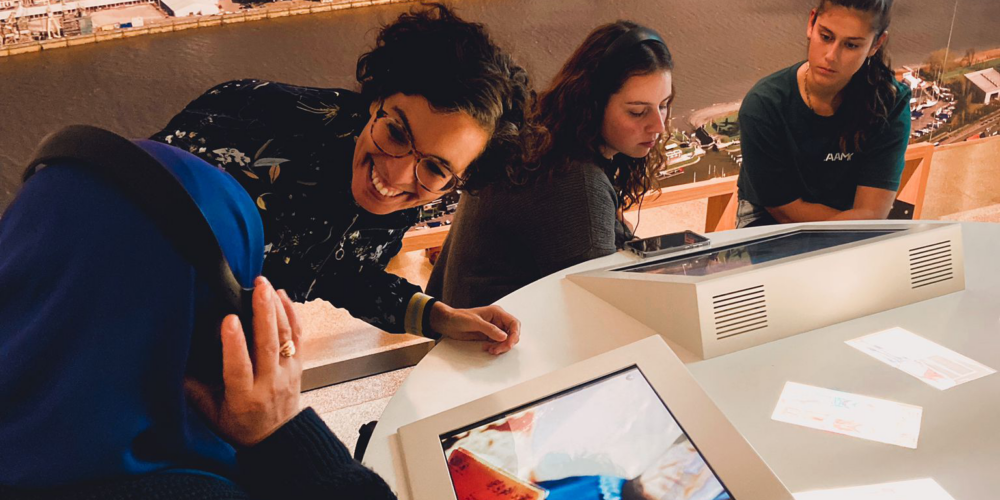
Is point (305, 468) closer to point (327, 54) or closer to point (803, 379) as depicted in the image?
point (803, 379)

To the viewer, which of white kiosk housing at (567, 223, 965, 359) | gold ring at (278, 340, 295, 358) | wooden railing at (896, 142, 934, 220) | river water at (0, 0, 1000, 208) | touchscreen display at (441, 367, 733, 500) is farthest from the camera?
wooden railing at (896, 142, 934, 220)

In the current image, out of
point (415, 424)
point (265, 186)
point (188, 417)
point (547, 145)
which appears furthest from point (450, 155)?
point (188, 417)

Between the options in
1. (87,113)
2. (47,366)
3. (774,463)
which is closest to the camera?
(47,366)

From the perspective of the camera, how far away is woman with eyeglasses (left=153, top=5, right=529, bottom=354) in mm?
1213

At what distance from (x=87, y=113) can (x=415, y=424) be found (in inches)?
72.7

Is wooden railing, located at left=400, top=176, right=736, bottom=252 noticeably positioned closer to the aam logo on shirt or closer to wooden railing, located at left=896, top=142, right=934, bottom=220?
the aam logo on shirt

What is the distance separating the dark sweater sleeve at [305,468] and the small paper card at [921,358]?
96cm

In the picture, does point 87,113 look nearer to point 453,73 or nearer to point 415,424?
point 453,73

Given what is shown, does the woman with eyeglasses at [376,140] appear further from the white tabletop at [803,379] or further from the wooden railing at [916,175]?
the wooden railing at [916,175]

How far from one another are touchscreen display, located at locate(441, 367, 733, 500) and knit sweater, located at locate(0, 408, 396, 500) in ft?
0.61

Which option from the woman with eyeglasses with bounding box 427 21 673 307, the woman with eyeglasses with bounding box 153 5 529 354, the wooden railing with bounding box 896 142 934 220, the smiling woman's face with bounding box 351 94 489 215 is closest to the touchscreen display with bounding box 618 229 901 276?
the woman with eyeglasses with bounding box 427 21 673 307

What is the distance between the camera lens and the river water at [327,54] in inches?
84.7

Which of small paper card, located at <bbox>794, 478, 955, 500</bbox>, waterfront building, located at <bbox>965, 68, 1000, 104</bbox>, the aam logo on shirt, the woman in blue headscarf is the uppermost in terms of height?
the woman in blue headscarf

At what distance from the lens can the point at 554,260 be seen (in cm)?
171
